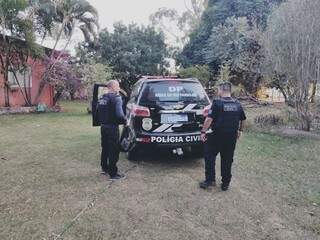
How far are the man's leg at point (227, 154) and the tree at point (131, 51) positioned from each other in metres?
17.1

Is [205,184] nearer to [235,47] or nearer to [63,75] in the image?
[63,75]

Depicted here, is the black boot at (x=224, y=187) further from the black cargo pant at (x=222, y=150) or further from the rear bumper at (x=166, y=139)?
the rear bumper at (x=166, y=139)

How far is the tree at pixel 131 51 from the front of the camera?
72.9 feet

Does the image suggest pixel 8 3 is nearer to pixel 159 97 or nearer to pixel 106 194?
pixel 159 97

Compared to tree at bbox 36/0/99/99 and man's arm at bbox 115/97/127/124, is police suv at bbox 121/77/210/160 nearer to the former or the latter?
man's arm at bbox 115/97/127/124

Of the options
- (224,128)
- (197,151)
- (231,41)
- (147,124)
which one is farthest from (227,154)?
(231,41)

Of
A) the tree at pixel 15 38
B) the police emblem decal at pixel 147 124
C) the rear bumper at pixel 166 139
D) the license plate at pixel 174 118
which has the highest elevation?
the tree at pixel 15 38

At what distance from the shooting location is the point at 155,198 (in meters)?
5.16

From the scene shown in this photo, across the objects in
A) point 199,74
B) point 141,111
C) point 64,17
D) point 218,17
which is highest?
point 218,17

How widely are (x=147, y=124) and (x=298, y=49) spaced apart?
19.6 ft

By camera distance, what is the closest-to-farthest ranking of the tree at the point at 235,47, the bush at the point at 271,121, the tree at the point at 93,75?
the bush at the point at 271,121 < the tree at the point at 93,75 < the tree at the point at 235,47

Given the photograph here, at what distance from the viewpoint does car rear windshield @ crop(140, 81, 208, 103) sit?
22.0 ft

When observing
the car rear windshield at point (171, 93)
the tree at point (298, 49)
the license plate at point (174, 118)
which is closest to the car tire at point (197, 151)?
the license plate at point (174, 118)

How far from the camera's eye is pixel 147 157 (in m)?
7.71
